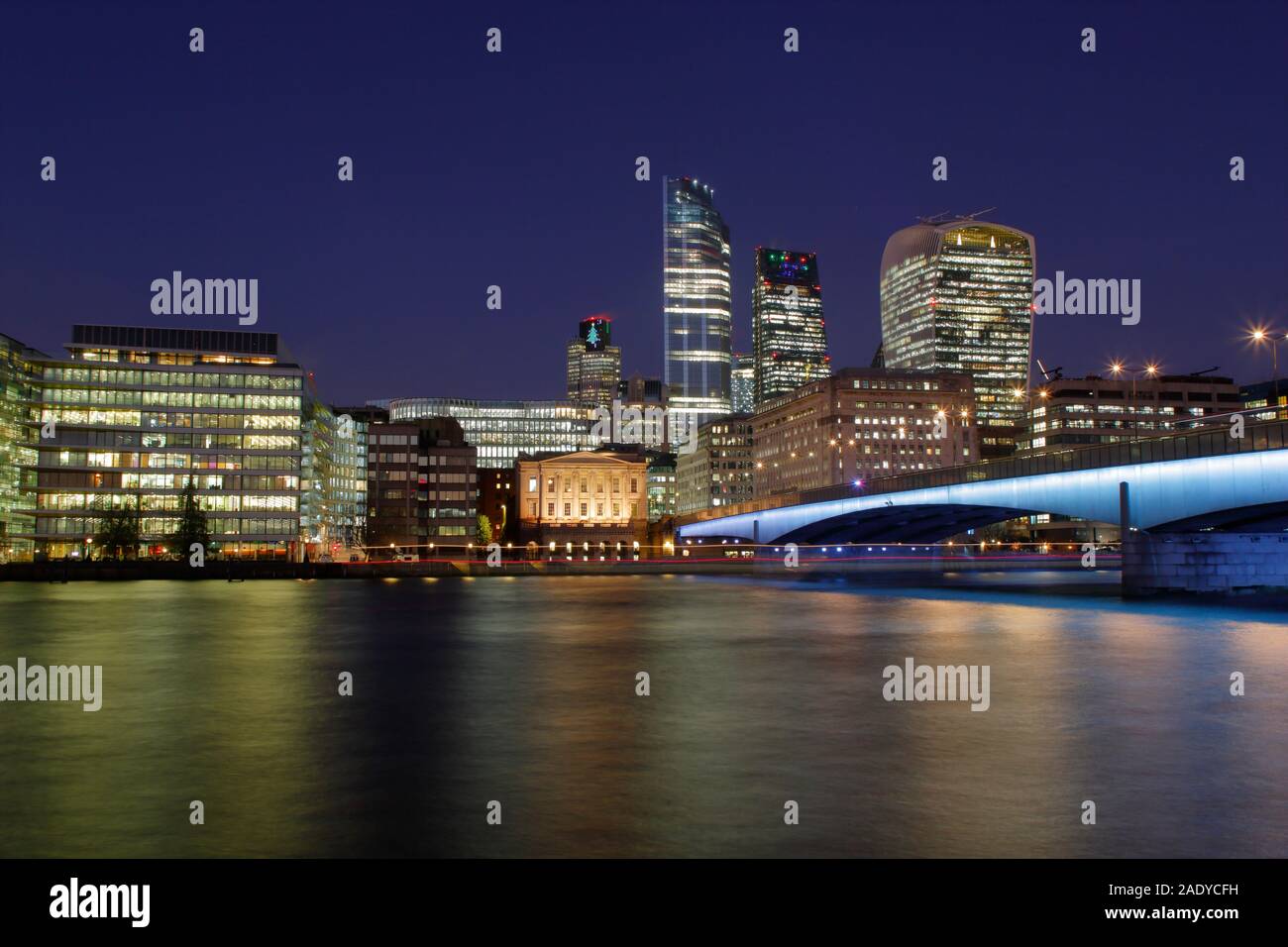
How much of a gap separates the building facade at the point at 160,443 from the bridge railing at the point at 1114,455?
96.0 meters

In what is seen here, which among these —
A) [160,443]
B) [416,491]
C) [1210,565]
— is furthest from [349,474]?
[1210,565]

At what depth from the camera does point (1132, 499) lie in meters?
59.4

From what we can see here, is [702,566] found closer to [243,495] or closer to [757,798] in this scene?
[243,495]

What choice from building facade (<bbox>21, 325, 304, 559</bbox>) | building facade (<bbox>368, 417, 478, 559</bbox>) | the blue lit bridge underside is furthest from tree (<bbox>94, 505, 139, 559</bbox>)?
the blue lit bridge underside

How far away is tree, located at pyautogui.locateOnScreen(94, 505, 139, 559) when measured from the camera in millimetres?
122938

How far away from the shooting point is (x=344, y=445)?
19738 cm

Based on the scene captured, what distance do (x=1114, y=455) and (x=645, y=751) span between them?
5437 centimetres

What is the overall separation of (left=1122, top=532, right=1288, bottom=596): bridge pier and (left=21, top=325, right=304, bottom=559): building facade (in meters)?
124

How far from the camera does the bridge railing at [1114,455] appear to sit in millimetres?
50188

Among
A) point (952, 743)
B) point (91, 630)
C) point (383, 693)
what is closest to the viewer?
point (952, 743)

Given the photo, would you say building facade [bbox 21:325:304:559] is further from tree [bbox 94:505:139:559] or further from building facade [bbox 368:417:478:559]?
building facade [bbox 368:417:478:559]
